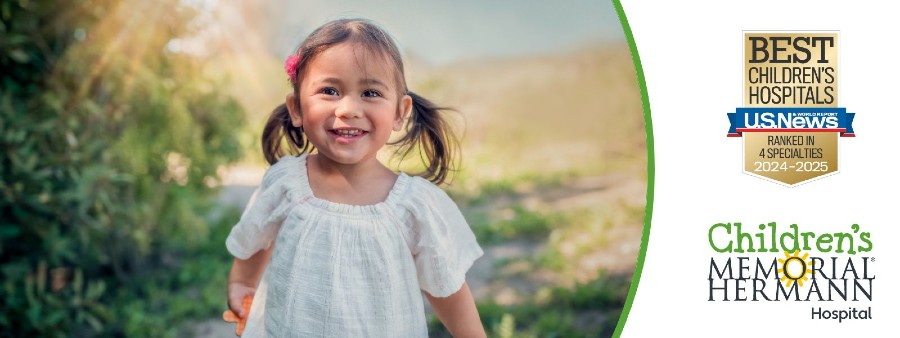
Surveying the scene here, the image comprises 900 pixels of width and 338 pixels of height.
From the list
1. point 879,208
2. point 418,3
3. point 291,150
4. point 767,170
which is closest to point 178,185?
point 418,3

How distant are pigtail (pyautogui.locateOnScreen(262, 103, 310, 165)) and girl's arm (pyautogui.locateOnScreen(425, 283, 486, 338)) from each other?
1.31ft

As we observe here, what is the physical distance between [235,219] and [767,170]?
2.80 meters

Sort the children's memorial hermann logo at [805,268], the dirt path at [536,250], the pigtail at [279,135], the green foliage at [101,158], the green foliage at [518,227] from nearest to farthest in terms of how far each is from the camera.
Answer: the pigtail at [279,135] → the children's memorial hermann logo at [805,268] → the green foliage at [101,158] → the dirt path at [536,250] → the green foliage at [518,227]

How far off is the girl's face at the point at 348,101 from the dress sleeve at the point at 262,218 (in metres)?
0.14

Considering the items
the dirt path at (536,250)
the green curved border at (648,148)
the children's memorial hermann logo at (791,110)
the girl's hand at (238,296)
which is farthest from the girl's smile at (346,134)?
the dirt path at (536,250)

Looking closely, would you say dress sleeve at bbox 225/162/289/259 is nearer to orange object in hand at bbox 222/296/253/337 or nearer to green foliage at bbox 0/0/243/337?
orange object in hand at bbox 222/296/253/337

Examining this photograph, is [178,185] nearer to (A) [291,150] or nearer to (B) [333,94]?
(A) [291,150]

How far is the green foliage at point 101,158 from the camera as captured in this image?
2.40 metres

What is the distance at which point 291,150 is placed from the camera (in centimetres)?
164

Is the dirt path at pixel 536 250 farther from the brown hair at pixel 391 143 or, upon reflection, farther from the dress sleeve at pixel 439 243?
the dress sleeve at pixel 439 243

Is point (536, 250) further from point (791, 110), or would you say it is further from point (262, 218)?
point (262, 218)

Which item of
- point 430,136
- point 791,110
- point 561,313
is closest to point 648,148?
point 791,110

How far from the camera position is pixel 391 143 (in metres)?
1.54

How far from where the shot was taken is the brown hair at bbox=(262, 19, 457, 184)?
4.42 feet
